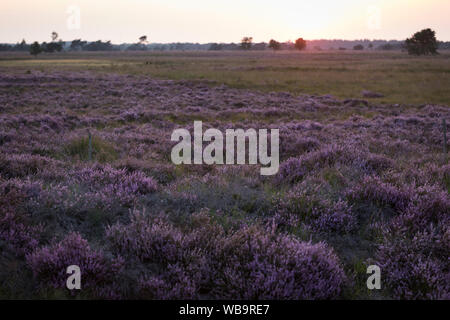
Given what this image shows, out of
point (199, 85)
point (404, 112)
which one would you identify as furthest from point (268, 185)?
point (199, 85)

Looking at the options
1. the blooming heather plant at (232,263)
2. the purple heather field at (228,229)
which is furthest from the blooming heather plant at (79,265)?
the blooming heather plant at (232,263)

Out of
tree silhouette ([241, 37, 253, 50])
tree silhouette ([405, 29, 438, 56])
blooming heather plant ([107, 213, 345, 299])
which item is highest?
tree silhouette ([241, 37, 253, 50])

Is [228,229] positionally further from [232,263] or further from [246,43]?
[246,43]

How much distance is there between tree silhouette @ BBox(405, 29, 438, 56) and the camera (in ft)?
278

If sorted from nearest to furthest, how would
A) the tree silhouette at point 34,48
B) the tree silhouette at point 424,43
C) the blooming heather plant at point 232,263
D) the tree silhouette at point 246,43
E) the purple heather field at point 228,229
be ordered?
the blooming heather plant at point 232,263 → the purple heather field at point 228,229 → the tree silhouette at point 424,43 → the tree silhouette at point 34,48 → the tree silhouette at point 246,43

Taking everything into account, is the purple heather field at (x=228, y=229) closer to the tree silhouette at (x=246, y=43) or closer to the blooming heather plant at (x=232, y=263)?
the blooming heather plant at (x=232, y=263)

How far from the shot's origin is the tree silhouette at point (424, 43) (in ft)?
278

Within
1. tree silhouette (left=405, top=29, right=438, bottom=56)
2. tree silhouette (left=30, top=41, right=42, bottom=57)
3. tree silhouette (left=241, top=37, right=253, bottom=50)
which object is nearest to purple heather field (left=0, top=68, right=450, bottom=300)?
tree silhouette (left=405, top=29, right=438, bottom=56)

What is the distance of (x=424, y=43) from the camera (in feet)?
281

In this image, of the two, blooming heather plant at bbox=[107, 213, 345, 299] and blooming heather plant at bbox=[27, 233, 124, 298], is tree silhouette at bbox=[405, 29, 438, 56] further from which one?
blooming heather plant at bbox=[27, 233, 124, 298]

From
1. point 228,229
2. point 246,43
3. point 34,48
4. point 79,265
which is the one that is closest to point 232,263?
point 228,229
